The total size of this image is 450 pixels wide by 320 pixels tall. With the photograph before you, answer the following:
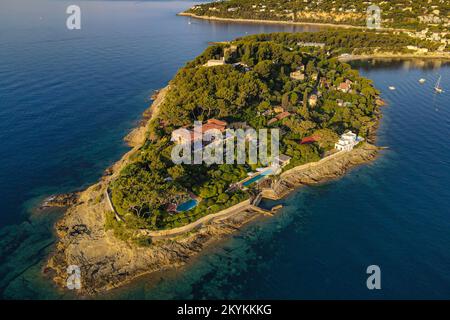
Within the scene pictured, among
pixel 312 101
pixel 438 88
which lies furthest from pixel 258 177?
pixel 438 88

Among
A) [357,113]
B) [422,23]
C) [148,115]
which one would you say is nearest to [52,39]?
[148,115]

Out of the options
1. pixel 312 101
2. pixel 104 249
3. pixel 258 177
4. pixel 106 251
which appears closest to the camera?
pixel 106 251

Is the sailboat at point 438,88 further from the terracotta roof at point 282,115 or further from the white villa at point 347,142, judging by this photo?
the terracotta roof at point 282,115

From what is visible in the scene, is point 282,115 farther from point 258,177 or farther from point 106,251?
point 106,251

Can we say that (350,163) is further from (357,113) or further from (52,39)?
(52,39)

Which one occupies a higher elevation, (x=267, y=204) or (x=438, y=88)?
(x=438, y=88)

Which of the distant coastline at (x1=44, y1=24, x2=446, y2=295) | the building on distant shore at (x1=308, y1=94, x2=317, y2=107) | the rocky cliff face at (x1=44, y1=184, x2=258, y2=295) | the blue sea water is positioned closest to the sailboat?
the blue sea water
